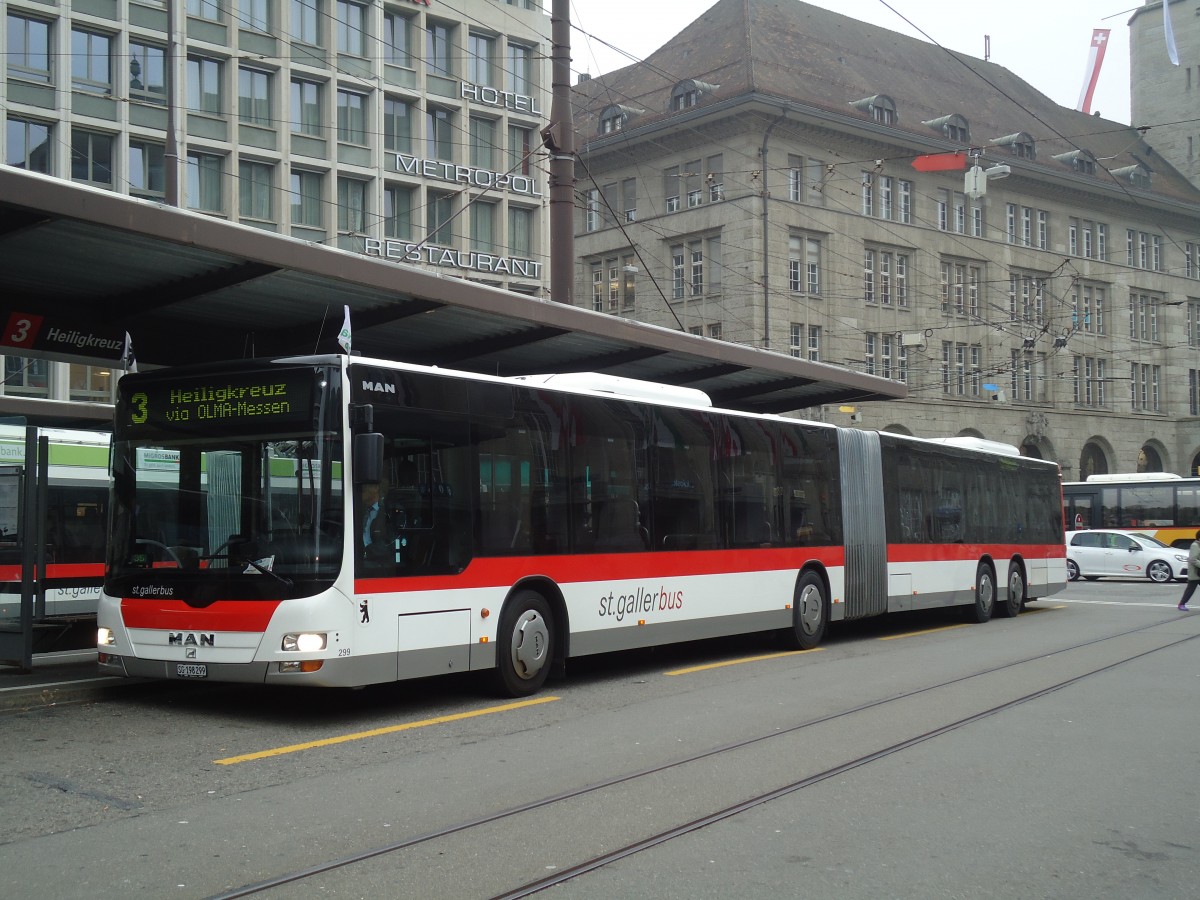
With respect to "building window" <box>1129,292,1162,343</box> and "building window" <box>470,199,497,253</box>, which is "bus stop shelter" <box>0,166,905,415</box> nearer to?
"building window" <box>470,199,497,253</box>

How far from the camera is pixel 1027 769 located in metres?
8.28

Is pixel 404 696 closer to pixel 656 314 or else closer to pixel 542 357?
pixel 542 357

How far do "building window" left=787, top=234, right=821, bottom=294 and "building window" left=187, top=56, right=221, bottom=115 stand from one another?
22212 mm

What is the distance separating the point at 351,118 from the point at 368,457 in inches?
1453

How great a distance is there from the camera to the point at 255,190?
42188 mm

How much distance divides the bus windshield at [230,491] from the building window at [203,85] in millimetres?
32706

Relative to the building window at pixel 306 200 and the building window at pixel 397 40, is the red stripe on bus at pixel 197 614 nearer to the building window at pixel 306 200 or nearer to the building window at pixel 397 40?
the building window at pixel 306 200

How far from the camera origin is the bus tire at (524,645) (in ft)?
36.9

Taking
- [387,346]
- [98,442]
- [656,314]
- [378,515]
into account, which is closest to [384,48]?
[656,314]

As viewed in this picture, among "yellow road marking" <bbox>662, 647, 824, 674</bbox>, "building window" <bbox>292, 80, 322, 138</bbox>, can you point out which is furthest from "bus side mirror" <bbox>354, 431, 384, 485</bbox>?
"building window" <bbox>292, 80, 322, 138</bbox>

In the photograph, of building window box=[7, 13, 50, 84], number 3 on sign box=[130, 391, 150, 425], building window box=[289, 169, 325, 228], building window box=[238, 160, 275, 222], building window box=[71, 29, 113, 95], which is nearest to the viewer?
number 3 on sign box=[130, 391, 150, 425]

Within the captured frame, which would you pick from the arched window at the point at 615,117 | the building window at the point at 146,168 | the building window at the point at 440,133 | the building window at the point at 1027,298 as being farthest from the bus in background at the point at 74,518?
the building window at the point at 1027,298

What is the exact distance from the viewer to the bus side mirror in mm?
9656

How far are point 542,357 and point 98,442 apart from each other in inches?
291
